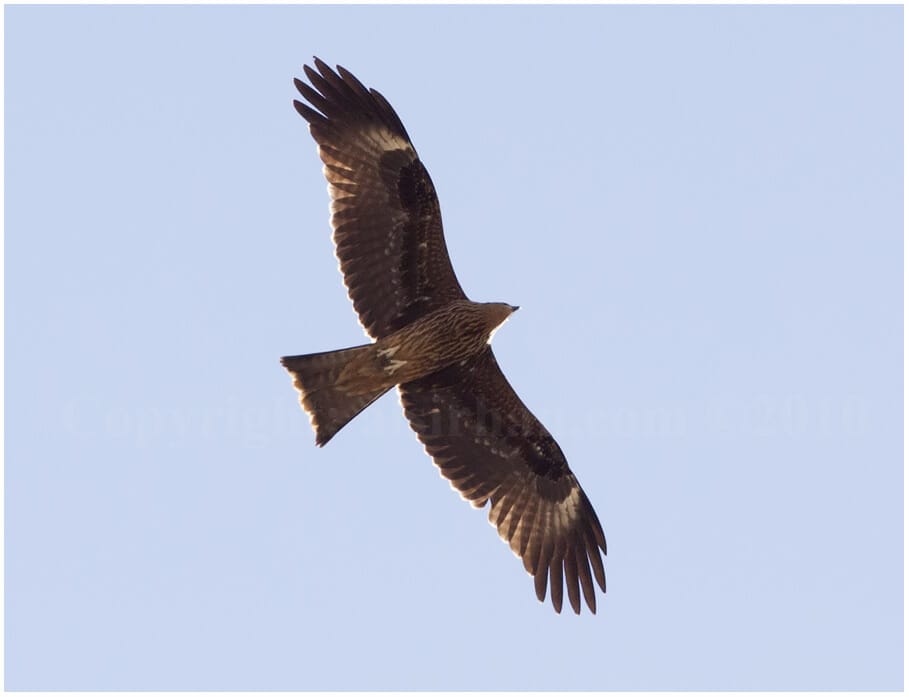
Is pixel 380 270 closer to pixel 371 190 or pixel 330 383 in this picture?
pixel 371 190

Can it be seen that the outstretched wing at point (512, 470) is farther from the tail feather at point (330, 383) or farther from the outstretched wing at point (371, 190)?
the outstretched wing at point (371, 190)

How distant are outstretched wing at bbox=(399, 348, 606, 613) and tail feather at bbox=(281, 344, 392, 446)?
3.07 ft

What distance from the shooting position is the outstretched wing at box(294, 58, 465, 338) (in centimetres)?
1430

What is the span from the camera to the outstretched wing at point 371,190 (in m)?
14.3

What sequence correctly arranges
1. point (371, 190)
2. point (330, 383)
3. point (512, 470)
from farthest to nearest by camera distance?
point (512, 470)
point (371, 190)
point (330, 383)

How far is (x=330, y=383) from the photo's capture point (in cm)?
1415

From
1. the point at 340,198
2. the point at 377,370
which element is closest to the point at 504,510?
the point at 377,370

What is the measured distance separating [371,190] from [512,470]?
2.90 m

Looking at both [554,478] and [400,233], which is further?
[554,478]

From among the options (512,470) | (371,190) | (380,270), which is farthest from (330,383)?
(512,470)

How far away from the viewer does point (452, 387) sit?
49.0 ft

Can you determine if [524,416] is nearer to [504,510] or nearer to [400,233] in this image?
[504,510]

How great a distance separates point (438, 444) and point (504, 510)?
2.78 feet

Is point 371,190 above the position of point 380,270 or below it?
above
